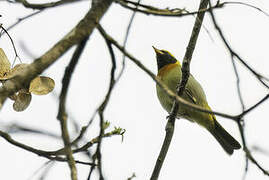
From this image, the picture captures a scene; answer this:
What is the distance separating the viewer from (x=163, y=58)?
6.18 meters

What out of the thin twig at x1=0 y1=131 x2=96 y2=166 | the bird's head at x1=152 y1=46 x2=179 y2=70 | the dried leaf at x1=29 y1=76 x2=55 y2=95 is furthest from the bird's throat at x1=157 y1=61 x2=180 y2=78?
the thin twig at x1=0 y1=131 x2=96 y2=166

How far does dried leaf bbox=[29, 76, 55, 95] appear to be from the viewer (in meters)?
2.45

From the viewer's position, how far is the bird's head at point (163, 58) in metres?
6.13

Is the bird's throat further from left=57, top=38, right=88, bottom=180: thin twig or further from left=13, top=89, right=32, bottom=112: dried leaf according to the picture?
left=57, top=38, right=88, bottom=180: thin twig

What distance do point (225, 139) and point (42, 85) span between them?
3510 mm

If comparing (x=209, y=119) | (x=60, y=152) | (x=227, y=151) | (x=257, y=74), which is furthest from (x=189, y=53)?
(x=227, y=151)

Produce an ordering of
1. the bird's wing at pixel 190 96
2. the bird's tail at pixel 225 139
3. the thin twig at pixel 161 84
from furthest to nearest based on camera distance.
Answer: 1. the bird's tail at pixel 225 139
2. the bird's wing at pixel 190 96
3. the thin twig at pixel 161 84

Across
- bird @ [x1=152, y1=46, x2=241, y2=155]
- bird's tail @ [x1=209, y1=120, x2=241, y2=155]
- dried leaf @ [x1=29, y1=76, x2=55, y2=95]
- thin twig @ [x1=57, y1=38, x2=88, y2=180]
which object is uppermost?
bird @ [x1=152, y1=46, x2=241, y2=155]

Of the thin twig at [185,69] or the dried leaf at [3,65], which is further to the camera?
the thin twig at [185,69]

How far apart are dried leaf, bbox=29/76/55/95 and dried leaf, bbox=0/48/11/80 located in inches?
6.7

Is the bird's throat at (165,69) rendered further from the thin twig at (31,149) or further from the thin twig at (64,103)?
the thin twig at (64,103)

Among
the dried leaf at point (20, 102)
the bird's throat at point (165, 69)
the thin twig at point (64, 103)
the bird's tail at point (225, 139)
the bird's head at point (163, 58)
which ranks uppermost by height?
the bird's head at point (163, 58)

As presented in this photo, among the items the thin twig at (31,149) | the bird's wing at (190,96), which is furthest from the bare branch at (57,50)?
the bird's wing at (190,96)

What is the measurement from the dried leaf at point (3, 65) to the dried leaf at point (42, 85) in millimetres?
171
